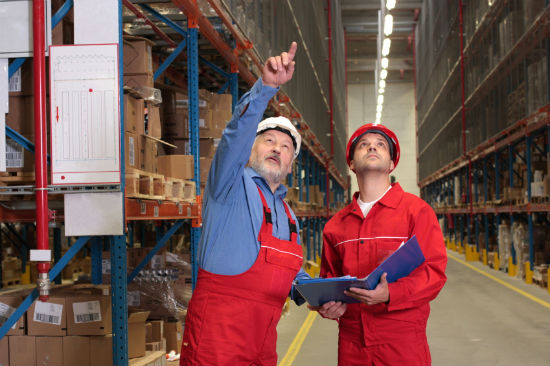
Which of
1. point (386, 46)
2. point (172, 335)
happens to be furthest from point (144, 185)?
point (386, 46)

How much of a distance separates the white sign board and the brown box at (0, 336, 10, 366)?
1371 mm

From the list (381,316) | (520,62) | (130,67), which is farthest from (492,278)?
(381,316)

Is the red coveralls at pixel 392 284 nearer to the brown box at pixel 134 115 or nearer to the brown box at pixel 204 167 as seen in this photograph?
the brown box at pixel 134 115

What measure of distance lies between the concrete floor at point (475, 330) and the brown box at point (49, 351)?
8.52 ft

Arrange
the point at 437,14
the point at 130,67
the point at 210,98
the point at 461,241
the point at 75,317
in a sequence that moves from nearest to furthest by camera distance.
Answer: the point at 75,317, the point at 130,67, the point at 210,98, the point at 461,241, the point at 437,14

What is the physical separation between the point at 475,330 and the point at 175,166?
4546 mm

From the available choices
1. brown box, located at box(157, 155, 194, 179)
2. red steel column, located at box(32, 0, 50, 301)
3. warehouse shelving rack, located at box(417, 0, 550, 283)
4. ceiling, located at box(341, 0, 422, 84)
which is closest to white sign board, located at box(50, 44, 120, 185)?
red steel column, located at box(32, 0, 50, 301)

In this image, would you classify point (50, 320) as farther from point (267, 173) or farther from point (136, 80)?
point (267, 173)

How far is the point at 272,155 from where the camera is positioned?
2904mm

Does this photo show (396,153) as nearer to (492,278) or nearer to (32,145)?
(32,145)

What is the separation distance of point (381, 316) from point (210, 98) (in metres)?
4.70

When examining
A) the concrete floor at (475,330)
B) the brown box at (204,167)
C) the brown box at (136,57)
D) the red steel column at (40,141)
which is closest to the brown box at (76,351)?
the red steel column at (40,141)

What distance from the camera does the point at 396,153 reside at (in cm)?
326

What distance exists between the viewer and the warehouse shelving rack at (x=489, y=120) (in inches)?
468
